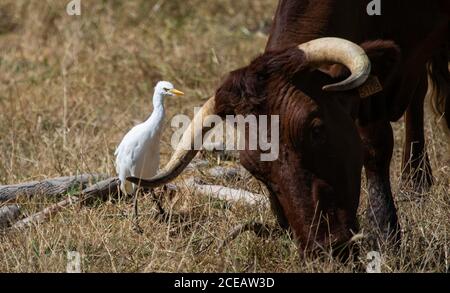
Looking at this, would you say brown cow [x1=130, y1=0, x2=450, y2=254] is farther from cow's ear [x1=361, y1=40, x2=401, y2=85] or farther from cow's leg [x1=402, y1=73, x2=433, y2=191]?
cow's leg [x1=402, y1=73, x2=433, y2=191]

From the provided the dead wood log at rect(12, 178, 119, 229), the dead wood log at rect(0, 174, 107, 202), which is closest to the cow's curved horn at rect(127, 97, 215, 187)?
the dead wood log at rect(12, 178, 119, 229)

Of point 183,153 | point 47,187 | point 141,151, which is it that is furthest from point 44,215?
point 183,153

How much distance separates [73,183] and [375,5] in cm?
217

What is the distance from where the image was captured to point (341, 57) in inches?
201

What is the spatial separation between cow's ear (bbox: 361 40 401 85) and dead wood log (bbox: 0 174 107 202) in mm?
2185

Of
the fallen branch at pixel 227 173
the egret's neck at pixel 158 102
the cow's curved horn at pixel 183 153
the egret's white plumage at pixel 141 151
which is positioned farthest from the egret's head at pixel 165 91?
the cow's curved horn at pixel 183 153

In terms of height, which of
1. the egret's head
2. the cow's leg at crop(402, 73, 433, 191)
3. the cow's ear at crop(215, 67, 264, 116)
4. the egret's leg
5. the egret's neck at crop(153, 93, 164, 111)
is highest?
the cow's ear at crop(215, 67, 264, 116)

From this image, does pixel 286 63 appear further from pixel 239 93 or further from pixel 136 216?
pixel 136 216

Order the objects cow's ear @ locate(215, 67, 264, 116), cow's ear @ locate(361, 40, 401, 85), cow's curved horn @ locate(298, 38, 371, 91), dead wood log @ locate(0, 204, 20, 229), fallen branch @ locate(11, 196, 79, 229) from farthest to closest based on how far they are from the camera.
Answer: dead wood log @ locate(0, 204, 20, 229), fallen branch @ locate(11, 196, 79, 229), cow's ear @ locate(361, 40, 401, 85), cow's ear @ locate(215, 67, 264, 116), cow's curved horn @ locate(298, 38, 371, 91)

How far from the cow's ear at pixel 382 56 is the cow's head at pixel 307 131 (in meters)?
0.15

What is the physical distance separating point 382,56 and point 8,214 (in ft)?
7.82

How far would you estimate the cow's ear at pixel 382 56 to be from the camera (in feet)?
17.5

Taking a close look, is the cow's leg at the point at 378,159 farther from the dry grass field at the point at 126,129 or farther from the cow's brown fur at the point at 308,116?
the cow's brown fur at the point at 308,116

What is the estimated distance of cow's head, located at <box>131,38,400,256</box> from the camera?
16.8 ft
